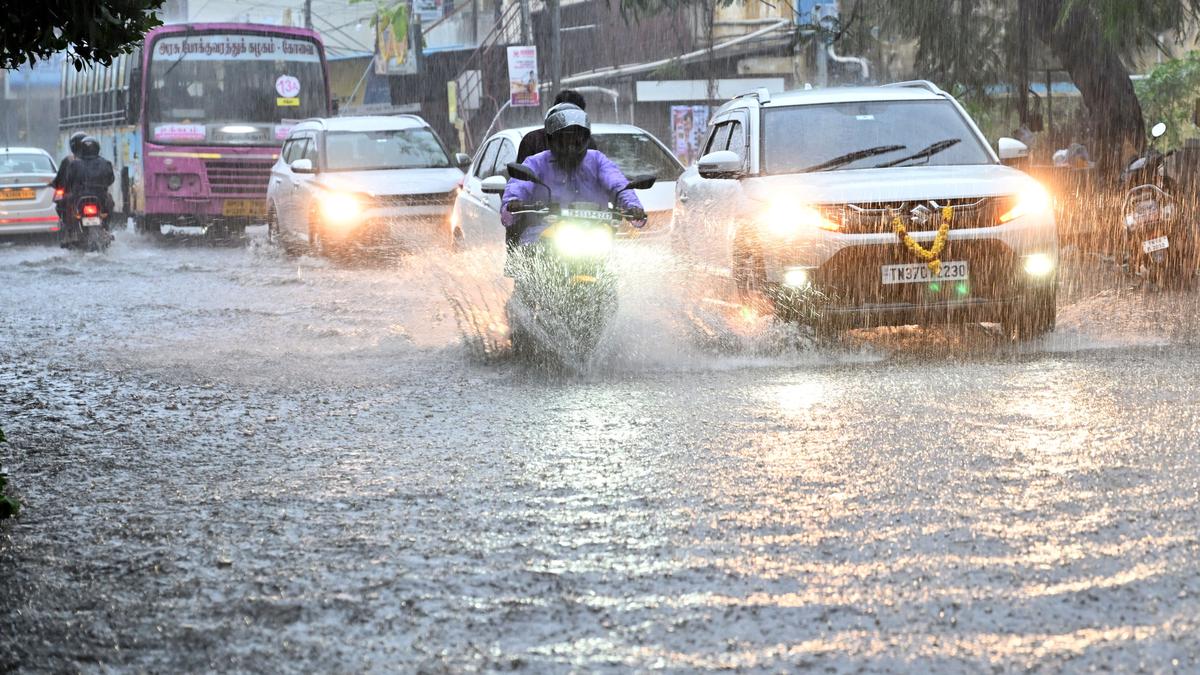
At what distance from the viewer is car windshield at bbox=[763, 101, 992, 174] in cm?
1029

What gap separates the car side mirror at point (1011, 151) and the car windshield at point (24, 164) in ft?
58.3

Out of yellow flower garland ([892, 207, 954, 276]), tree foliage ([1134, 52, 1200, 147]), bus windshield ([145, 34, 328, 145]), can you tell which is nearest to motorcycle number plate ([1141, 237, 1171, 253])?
yellow flower garland ([892, 207, 954, 276])

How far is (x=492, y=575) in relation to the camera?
15.8 ft

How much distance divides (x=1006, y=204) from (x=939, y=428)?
9.47ft

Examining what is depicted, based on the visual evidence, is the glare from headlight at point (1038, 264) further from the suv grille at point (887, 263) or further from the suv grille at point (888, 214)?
the suv grille at point (888, 214)

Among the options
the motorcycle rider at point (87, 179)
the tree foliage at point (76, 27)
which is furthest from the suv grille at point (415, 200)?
the tree foliage at point (76, 27)

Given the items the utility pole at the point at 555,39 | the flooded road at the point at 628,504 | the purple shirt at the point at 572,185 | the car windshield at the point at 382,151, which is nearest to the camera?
the flooded road at the point at 628,504

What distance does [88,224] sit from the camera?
21703 millimetres

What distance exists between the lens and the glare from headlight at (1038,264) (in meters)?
9.44

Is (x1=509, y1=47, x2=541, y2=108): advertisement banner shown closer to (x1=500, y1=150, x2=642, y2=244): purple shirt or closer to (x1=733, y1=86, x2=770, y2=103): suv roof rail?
(x1=733, y1=86, x2=770, y2=103): suv roof rail

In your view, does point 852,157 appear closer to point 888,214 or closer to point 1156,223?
point 888,214

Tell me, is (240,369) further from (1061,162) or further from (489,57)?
(489,57)

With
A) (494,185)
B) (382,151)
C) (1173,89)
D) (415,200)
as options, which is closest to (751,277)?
(494,185)

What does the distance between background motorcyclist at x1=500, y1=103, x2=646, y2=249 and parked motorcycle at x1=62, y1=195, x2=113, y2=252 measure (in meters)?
Result: 13.4
